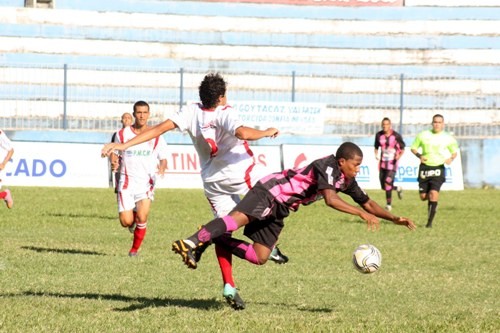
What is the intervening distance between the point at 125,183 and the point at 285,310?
623 centimetres

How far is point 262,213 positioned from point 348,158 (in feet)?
3.04

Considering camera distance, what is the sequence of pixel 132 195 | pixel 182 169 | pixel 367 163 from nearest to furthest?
pixel 132 195, pixel 182 169, pixel 367 163

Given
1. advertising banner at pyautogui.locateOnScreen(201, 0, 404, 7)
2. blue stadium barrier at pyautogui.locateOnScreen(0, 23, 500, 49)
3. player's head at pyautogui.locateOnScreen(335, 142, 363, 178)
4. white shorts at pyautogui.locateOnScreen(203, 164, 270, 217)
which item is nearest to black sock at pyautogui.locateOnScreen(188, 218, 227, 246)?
player's head at pyautogui.locateOnScreen(335, 142, 363, 178)

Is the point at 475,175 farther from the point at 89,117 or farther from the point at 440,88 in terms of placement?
the point at 89,117

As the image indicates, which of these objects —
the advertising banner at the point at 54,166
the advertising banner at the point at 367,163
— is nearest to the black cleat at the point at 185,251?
the advertising banner at the point at 54,166

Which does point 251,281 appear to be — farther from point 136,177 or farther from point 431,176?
point 431,176

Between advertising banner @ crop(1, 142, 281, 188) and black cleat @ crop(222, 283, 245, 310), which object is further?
advertising banner @ crop(1, 142, 281, 188)

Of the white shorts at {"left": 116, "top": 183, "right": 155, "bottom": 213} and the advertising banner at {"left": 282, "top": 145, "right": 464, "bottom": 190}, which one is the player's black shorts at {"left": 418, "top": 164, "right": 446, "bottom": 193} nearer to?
the white shorts at {"left": 116, "top": 183, "right": 155, "bottom": 213}

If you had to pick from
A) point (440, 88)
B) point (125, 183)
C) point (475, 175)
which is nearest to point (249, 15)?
point (440, 88)

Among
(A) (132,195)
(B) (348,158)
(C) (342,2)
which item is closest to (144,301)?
(B) (348,158)

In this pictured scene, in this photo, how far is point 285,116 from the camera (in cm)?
3494

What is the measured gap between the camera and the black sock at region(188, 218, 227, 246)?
364 inches

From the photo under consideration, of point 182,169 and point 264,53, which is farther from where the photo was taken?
point 264,53

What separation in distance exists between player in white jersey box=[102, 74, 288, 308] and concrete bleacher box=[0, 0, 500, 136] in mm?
23717
